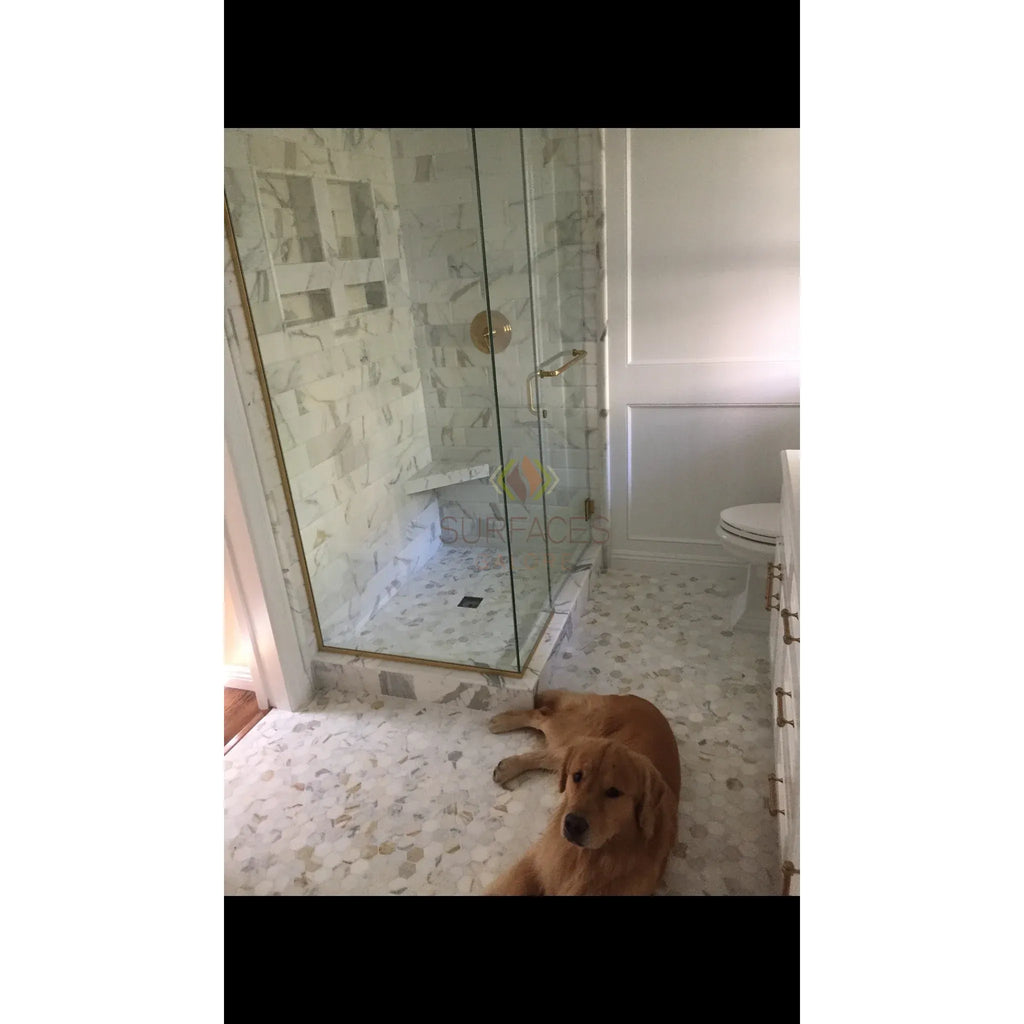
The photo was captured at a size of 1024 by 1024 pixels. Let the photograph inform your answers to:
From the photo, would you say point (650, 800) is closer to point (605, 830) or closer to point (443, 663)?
point (605, 830)

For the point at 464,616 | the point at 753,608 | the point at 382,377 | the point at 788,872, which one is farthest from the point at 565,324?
the point at 788,872

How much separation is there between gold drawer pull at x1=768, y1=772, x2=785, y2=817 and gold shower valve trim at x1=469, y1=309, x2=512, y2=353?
1.33 meters

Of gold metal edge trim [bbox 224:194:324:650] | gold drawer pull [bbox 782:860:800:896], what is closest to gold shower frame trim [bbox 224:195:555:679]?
gold metal edge trim [bbox 224:194:324:650]

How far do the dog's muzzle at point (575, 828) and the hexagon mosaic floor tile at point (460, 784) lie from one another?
0.21m

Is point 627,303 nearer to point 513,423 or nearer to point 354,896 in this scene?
point 513,423

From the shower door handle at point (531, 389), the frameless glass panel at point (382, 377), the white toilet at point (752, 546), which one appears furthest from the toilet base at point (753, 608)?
the shower door handle at point (531, 389)

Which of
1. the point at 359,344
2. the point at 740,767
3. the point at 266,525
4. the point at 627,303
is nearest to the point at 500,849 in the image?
the point at 740,767

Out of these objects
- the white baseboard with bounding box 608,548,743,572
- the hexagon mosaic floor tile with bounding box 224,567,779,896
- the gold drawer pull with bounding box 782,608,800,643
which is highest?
the gold drawer pull with bounding box 782,608,800,643

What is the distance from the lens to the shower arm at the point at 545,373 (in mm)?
2133

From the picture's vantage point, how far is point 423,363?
2.21 meters

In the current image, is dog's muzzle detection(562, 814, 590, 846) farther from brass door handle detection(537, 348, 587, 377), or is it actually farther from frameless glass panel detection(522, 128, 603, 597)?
brass door handle detection(537, 348, 587, 377)

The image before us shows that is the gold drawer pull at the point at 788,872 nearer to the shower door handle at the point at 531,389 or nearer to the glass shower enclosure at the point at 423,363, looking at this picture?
the glass shower enclosure at the point at 423,363

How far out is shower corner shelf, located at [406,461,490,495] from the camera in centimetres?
221
